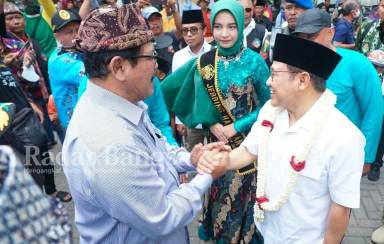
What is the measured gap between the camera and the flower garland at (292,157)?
1.93 metres

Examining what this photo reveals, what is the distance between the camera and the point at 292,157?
6.51ft

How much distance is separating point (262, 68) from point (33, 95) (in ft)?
12.1

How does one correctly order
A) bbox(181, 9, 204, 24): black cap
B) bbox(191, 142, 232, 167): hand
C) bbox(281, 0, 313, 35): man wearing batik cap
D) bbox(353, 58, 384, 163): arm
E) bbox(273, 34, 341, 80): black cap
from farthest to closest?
bbox(181, 9, 204, 24): black cap < bbox(281, 0, 313, 35): man wearing batik cap < bbox(353, 58, 384, 163): arm < bbox(191, 142, 232, 167): hand < bbox(273, 34, 341, 80): black cap

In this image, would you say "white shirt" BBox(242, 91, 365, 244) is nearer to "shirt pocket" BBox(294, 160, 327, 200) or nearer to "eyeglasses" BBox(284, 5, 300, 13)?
"shirt pocket" BBox(294, 160, 327, 200)

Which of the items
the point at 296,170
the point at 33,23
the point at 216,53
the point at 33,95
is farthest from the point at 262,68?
the point at 33,23

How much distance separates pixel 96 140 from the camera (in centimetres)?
151

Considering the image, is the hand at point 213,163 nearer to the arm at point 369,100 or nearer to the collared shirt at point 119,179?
the collared shirt at point 119,179

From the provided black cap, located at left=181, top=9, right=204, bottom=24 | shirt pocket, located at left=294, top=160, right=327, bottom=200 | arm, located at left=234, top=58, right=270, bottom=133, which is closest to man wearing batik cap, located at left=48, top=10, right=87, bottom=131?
black cap, located at left=181, top=9, right=204, bottom=24

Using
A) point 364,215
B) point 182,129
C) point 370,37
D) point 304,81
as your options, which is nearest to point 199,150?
point 304,81

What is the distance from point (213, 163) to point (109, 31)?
91 centimetres

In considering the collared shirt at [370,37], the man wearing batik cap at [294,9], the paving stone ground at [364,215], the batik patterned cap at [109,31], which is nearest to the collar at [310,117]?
the batik patterned cap at [109,31]

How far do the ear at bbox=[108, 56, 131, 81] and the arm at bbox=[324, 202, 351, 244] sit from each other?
4.18 ft

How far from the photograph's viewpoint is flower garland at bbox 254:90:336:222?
1.93 metres

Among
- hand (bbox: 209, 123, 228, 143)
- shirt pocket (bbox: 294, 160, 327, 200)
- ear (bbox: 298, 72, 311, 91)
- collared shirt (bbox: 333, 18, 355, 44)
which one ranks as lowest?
collared shirt (bbox: 333, 18, 355, 44)
